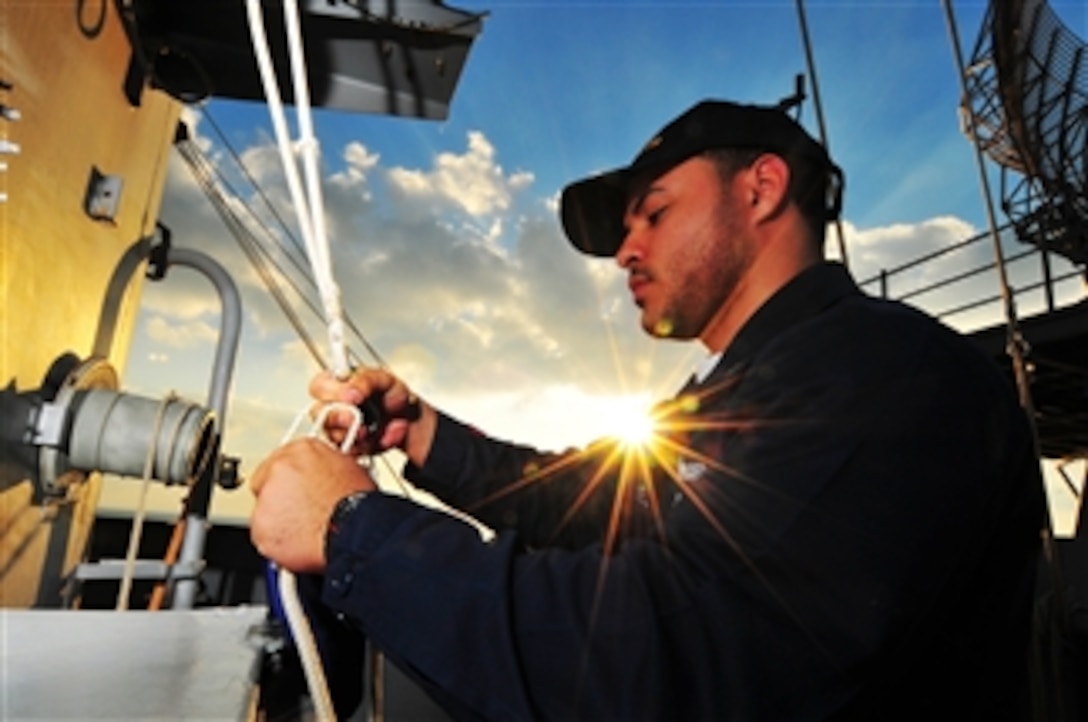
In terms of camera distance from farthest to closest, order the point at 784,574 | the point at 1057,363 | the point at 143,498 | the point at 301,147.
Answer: the point at 1057,363, the point at 143,498, the point at 301,147, the point at 784,574

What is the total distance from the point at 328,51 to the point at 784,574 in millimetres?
3546

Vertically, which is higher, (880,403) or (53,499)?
(880,403)

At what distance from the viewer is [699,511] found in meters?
0.77

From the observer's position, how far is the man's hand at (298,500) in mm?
785

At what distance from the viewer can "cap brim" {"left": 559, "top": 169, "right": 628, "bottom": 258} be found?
1740 millimetres

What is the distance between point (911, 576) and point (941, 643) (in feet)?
0.63

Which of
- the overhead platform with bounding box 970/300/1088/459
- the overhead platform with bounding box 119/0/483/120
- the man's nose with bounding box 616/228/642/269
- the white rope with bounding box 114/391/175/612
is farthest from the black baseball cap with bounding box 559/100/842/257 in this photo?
the overhead platform with bounding box 970/300/1088/459

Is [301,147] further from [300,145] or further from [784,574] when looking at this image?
[784,574]

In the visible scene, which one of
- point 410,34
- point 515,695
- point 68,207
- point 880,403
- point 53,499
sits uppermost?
point 410,34

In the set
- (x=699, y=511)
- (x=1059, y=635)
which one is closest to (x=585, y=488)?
(x=699, y=511)

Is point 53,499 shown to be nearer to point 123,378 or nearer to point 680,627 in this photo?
point 123,378

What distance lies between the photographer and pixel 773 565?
0.68 meters

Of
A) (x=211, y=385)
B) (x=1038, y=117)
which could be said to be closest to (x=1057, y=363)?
(x=1038, y=117)

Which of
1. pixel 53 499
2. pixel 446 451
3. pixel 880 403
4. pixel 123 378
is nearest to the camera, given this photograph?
pixel 880 403
